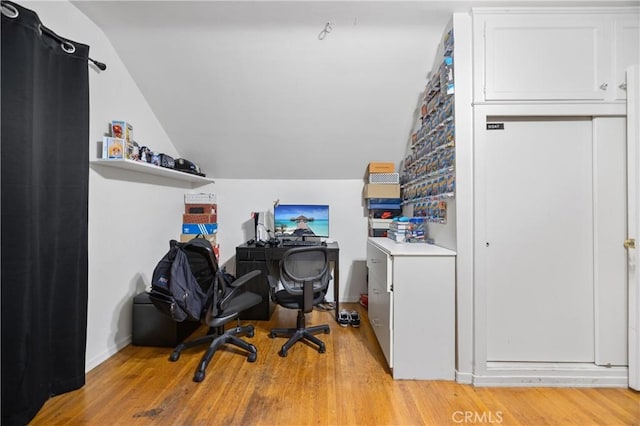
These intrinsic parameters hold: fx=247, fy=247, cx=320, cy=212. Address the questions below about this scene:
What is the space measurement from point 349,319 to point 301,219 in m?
1.26

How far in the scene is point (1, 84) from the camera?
1.25 m

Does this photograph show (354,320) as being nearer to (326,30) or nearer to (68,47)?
(326,30)

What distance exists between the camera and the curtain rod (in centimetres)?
125

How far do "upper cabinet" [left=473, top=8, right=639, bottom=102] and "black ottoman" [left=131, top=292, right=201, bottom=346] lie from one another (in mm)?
3007

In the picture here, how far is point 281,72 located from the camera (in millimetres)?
2275

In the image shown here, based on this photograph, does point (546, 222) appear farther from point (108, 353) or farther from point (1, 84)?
point (108, 353)

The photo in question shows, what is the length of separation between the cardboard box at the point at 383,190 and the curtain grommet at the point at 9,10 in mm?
2854

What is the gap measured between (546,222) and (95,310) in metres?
3.39

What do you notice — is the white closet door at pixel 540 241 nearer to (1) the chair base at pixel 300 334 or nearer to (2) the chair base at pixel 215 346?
(1) the chair base at pixel 300 334

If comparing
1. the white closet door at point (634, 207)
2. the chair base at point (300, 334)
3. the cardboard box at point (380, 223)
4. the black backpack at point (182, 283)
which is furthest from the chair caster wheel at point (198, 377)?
the white closet door at point (634, 207)

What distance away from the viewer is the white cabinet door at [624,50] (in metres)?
1.66

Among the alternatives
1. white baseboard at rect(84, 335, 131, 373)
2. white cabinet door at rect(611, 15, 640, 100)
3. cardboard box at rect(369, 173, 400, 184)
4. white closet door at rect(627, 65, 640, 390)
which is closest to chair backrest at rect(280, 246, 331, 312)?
cardboard box at rect(369, 173, 400, 184)

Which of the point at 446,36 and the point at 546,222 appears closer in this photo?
the point at 546,222

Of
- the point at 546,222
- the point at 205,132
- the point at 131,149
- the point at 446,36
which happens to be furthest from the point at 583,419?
the point at 205,132
